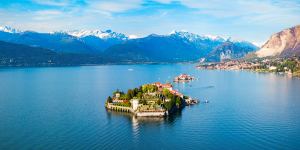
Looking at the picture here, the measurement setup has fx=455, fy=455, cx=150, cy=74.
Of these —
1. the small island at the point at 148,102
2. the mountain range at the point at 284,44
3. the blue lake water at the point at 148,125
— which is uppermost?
the mountain range at the point at 284,44

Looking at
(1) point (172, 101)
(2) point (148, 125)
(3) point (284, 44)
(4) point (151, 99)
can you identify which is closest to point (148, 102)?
(4) point (151, 99)

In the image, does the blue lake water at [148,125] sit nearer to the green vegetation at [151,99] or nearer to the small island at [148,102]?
the small island at [148,102]

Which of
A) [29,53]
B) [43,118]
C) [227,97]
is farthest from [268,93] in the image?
[29,53]

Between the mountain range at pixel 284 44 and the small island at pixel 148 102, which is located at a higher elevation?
the mountain range at pixel 284 44

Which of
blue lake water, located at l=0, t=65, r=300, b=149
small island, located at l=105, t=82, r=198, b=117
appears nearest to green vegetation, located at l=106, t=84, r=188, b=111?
small island, located at l=105, t=82, r=198, b=117

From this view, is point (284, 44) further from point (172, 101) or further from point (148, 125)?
point (148, 125)

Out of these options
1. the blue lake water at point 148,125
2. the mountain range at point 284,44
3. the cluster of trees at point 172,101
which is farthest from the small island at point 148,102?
the mountain range at point 284,44

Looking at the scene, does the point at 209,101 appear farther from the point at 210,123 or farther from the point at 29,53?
the point at 29,53

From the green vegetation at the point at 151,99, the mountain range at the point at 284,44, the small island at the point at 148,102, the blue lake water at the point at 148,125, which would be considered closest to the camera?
the blue lake water at the point at 148,125
